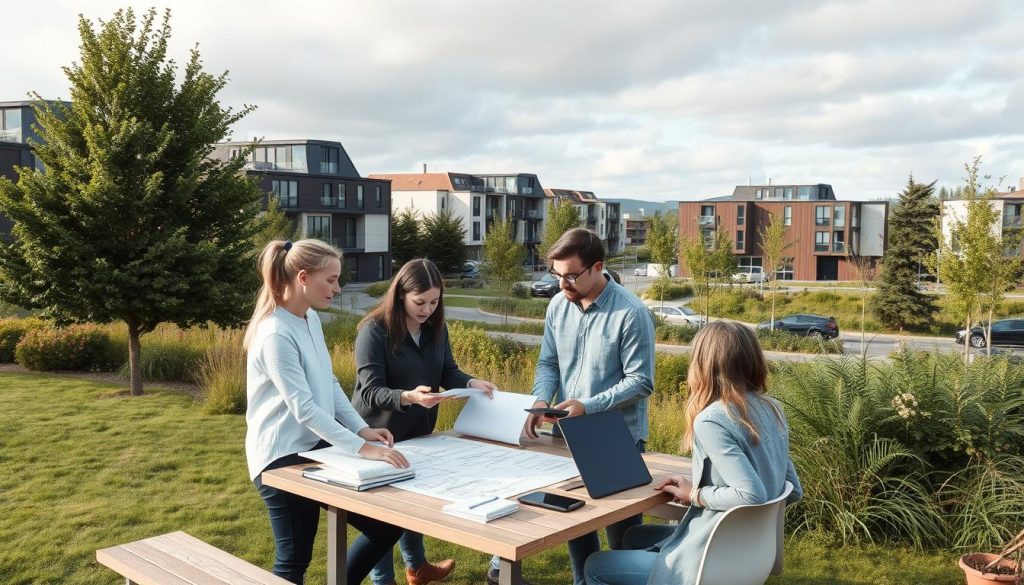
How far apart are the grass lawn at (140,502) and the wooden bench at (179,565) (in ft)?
3.79

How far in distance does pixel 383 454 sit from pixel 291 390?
1.51ft

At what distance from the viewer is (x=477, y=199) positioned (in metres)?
71.2

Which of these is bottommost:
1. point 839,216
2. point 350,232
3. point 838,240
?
point 350,232

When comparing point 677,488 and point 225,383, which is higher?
point 677,488

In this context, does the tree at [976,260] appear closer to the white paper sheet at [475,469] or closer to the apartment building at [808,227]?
the white paper sheet at [475,469]

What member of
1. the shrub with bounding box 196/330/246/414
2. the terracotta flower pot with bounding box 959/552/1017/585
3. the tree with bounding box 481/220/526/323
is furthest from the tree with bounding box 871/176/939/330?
the terracotta flower pot with bounding box 959/552/1017/585

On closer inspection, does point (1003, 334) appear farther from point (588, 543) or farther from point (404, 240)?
point (404, 240)

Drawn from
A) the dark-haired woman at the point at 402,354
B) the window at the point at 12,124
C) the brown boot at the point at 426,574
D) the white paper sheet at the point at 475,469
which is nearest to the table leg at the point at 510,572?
the white paper sheet at the point at 475,469

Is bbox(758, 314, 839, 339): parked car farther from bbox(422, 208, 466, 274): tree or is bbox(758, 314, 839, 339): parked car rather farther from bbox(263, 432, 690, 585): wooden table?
bbox(263, 432, 690, 585): wooden table

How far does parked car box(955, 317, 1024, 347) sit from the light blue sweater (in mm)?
31606

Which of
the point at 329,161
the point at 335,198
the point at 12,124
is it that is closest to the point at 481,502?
the point at 12,124

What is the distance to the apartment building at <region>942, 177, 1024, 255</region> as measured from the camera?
2142 cm

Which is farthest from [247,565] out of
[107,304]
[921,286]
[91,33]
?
[921,286]

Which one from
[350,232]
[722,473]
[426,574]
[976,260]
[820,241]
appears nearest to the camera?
[722,473]
